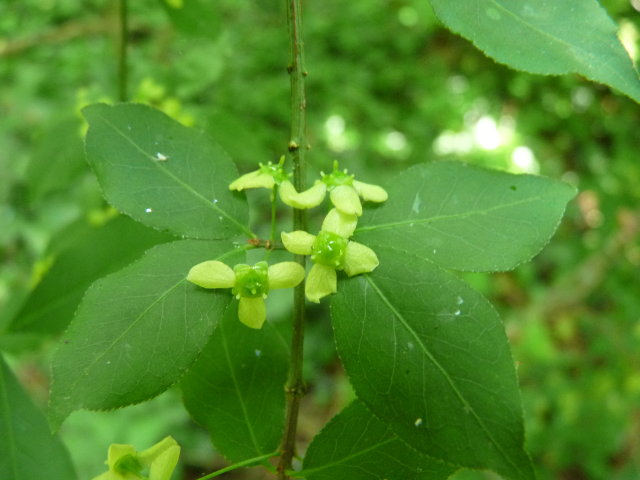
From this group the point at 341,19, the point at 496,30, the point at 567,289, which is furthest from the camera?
the point at 341,19

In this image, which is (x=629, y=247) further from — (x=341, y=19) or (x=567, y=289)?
(x=341, y=19)

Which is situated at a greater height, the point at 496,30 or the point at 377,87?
the point at 496,30

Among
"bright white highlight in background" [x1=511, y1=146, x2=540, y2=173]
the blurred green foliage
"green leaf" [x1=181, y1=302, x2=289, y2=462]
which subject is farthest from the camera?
"bright white highlight in background" [x1=511, y1=146, x2=540, y2=173]

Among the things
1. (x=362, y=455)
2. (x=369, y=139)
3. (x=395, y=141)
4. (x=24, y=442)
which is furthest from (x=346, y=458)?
(x=395, y=141)

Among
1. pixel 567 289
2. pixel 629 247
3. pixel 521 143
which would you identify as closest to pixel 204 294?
pixel 629 247

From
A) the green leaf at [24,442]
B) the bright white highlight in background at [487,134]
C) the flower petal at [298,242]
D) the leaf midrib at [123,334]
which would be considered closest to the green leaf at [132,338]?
the leaf midrib at [123,334]

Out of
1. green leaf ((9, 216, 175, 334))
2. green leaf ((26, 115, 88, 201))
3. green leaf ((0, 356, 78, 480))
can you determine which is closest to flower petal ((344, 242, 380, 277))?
green leaf ((9, 216, 175, 334))

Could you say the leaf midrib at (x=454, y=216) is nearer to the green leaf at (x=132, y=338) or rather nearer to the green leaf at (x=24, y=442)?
the green leaf at (x=132, y=338)

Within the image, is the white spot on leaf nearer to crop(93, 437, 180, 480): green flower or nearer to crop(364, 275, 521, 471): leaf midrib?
crop(364, 275, 521, 471): leaf midrib
